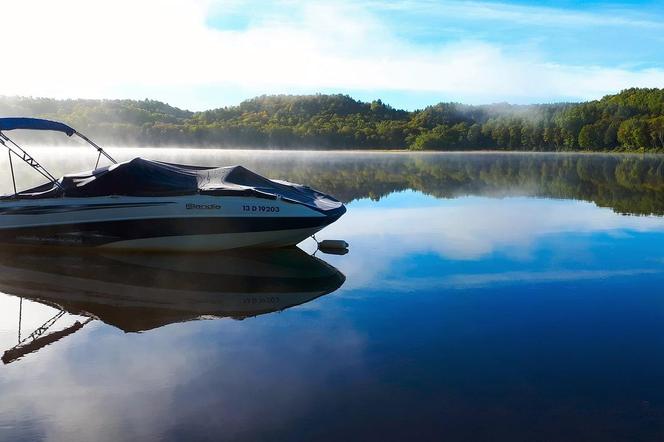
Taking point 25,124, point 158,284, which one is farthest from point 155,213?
point 25,124

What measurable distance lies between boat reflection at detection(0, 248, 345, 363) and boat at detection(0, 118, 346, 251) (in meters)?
0.37

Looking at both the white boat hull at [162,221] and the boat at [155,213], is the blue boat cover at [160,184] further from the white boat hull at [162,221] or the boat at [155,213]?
the white boat hull at [162,221]

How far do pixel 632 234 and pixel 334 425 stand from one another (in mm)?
13067

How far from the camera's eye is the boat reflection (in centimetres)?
857

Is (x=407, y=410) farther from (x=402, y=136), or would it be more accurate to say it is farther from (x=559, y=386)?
(x=402, y=136)

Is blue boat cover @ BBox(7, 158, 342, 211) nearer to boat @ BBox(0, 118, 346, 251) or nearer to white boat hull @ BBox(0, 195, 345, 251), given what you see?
boat @ BBox(0, 118, 346, 251)

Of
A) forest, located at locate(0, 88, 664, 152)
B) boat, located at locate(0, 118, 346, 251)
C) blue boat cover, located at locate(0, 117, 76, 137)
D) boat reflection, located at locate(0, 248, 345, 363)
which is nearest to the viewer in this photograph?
boat reflection, located at locate(0, 248, 345, 363)

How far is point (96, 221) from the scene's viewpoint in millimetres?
12727

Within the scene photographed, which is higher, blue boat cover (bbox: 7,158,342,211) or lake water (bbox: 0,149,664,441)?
blue boat cover (bbox: 7,158,342,211)

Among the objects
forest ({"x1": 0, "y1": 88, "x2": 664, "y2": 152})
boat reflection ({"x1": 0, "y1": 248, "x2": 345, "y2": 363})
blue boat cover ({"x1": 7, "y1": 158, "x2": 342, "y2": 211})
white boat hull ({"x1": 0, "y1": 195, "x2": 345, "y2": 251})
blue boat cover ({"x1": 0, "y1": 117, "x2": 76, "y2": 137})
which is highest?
forest ({"x1": 0, "y1": 88, "x2": 664, "y2": 152})

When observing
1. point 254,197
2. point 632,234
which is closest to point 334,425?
point 254,197

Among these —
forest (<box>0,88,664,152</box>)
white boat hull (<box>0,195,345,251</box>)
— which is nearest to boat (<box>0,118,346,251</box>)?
white boat hull (<box>0,195,345,251</box>)

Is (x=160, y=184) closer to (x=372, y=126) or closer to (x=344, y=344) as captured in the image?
(x=344, y=344)

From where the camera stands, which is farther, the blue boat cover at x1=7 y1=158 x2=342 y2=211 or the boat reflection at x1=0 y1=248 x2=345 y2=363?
the blue boat cover at x1=7 y1=158 x2=342 y2=211
